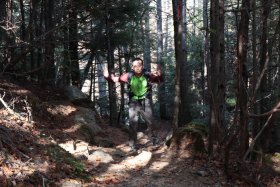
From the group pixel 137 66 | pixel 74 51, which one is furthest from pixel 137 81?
pixel 74 51

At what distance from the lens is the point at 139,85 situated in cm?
912

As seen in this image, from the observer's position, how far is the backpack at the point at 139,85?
9117 mm

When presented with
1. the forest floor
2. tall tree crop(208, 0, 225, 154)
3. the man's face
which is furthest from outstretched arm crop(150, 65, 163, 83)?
the forest floor

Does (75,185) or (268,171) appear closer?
(75,185)

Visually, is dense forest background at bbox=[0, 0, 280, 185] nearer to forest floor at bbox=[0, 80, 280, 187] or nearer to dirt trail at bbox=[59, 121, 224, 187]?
forest floor at bbox=[0, 80, 280, 187]

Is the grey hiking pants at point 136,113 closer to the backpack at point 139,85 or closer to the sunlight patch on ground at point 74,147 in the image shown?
the backpack at point 139,85

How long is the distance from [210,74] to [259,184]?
245cm

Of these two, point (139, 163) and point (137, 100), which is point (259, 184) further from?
point (137, 100)

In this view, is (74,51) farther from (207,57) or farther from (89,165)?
(89,165)

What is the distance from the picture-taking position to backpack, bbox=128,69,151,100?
29.9 ft

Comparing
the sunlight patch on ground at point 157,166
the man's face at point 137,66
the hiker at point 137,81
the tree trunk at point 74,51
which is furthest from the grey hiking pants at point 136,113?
the tree trunk at point 74,51

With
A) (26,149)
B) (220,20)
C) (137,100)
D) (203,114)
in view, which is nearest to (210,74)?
(220,20)

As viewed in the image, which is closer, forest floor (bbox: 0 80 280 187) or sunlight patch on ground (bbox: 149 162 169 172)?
forest floor (bbox: 0 80 280 187)

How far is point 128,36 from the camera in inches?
714
